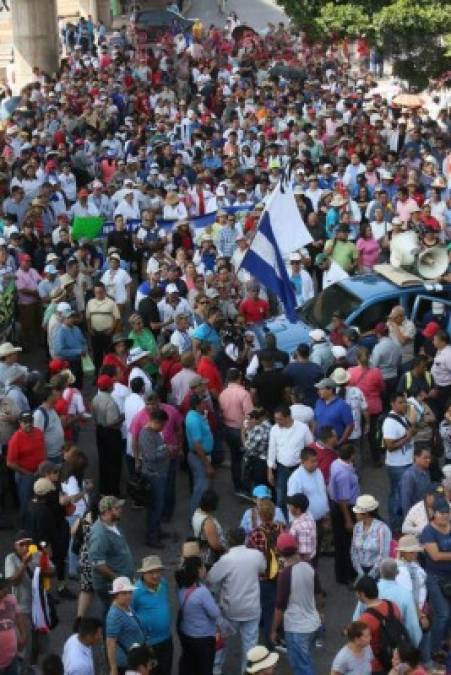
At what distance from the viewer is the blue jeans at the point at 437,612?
36.2ft

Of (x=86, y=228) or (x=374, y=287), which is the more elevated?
(x=86, y=228)

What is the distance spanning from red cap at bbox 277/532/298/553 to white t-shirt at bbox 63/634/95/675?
5.62 ft

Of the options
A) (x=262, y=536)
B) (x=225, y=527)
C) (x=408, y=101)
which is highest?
(x=408, y=101)

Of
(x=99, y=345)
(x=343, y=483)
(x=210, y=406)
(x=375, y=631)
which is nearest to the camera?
(x=375, y=631)

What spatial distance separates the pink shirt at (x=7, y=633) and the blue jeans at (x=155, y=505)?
316 centimetres

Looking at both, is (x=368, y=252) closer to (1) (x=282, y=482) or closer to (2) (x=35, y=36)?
(1) (x=282, y=482)

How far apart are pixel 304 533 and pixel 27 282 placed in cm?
719

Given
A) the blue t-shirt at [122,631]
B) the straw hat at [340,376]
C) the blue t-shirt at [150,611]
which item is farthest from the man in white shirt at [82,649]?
the straw hat at [340,376]

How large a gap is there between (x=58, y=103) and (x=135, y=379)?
1527cm

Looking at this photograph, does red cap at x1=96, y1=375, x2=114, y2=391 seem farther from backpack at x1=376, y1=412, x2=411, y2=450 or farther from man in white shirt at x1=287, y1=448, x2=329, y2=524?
A: backpack at x1=376, y1=412, x2=411, y2=450

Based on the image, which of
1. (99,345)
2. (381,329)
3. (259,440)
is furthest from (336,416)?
(99,345)

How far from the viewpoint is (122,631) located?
9742 mm

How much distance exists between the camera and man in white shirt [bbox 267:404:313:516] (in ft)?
41.6

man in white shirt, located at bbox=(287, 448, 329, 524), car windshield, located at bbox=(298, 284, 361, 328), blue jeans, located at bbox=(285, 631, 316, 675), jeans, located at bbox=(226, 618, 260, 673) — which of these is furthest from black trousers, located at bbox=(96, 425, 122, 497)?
blue jeans, located at bbox=(285, 631, 316, 675)
